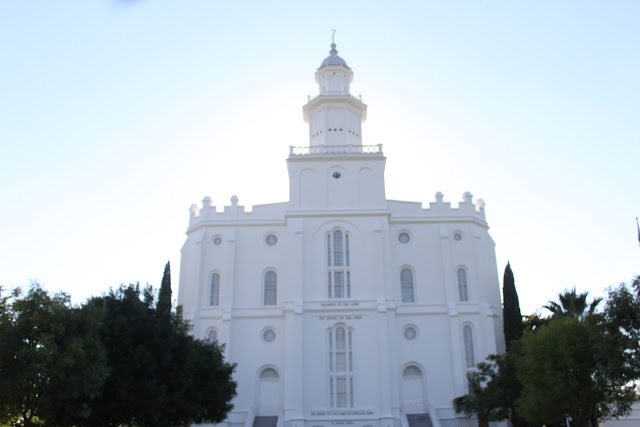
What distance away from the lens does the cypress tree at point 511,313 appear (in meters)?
37.8

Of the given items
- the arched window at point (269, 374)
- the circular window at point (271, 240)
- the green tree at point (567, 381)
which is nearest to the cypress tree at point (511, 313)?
the green tree at point (567, 381)

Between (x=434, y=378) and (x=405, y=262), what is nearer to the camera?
(x=434, y=378)

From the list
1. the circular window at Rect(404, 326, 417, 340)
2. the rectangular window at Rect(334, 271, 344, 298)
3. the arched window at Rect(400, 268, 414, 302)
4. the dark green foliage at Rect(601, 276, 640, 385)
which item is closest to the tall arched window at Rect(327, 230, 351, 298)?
the rectangular window at Rect(334, 271, 344, 298)

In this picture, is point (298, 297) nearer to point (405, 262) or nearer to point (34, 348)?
point (405, 262)

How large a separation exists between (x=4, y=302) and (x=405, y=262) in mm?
25715

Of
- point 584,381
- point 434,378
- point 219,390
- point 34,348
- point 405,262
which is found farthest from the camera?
point 405,262

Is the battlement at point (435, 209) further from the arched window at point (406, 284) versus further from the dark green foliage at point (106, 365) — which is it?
the dark green foliage at point (106, 365)

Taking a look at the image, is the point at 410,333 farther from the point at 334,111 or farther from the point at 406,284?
the point at 334,111

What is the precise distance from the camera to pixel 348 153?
135 ft

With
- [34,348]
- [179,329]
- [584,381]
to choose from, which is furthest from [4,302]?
[584,381]

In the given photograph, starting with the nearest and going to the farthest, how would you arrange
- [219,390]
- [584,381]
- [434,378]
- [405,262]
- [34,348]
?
[34,348]
[584,381]
[219,390]
[434,378]
[405,262]

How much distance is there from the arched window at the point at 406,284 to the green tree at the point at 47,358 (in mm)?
22796

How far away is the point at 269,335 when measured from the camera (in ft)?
→ 127

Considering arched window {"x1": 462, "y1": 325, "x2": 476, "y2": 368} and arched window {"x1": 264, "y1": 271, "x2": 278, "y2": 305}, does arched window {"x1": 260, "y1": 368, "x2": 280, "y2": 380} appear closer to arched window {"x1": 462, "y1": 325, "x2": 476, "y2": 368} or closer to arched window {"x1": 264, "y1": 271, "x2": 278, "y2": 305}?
Answer: arched window {"x1": 264, "y1": 271, "x2": 278, "y2": 305}
